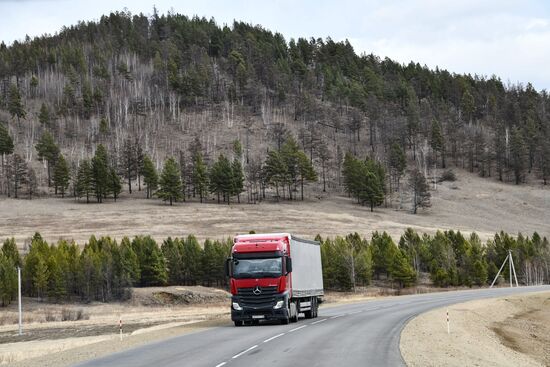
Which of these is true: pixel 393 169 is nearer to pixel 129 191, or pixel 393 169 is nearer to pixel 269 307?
pixel 129 191

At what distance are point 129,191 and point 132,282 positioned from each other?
73313 millimetres

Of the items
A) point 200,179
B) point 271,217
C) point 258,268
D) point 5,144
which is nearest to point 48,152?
point 5,144

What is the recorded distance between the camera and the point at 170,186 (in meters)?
136

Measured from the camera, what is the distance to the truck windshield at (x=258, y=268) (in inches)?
1384

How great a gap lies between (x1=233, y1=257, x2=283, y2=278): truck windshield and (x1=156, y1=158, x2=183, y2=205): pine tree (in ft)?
332

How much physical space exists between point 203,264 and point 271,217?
40.9 m

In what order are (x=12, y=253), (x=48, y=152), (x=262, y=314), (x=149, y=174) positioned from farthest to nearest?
(x=48, y=152), (x=149, y=174), (x=12, y=253), (x=262, y=314)

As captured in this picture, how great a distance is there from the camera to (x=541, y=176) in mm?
176250

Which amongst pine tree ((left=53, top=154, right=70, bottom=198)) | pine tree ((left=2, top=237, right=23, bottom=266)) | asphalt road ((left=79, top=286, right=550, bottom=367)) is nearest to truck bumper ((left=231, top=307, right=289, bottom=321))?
asphalt road ((left=79, top=286, right=550, bottom=367))

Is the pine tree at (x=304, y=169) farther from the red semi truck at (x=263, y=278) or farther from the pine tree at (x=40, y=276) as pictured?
the red semi truck at (x=263, y=278)

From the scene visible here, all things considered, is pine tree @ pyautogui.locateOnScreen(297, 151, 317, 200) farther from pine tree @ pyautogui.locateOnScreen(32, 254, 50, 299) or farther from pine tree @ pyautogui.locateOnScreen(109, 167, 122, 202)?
pine tree @ pyautogui.locateOnScreen(32, 254, 50, 299)

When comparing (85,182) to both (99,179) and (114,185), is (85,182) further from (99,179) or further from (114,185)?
(114,185)

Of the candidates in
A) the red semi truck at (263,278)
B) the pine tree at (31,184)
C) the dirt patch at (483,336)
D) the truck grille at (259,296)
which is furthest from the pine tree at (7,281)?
the pine tree at (31,184)

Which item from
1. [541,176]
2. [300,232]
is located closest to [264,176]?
[300,232]
